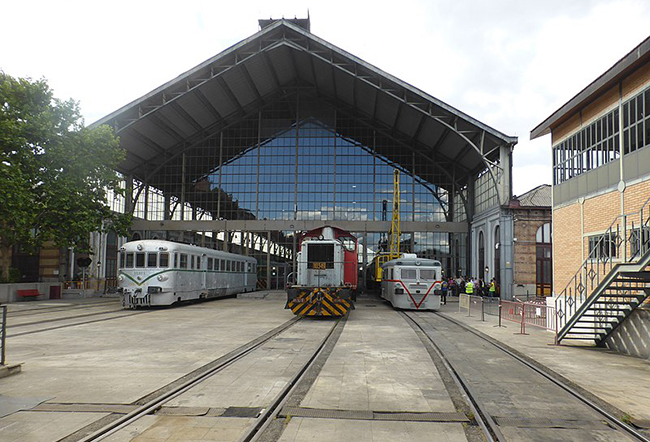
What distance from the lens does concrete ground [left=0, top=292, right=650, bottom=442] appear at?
5547 mm

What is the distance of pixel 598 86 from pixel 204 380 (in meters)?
12.9

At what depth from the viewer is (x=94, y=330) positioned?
13875 mm

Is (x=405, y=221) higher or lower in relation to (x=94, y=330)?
higher

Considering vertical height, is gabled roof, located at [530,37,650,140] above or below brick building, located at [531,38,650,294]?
above

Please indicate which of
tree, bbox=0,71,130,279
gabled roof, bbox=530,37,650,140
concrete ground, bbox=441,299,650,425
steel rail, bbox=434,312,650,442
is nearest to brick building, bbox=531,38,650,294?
gabled roof, bbox=530,37,650,140

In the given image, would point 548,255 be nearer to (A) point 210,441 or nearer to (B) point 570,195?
(B) point 570,195

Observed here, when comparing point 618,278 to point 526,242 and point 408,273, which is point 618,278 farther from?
point 526,242

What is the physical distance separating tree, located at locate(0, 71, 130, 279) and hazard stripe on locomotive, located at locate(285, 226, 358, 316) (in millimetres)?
13339

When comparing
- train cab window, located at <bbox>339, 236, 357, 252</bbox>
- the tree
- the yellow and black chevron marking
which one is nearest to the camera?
the yellow and black chevron marking

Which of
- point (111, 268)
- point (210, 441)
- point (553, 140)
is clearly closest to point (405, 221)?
point (553, 140)

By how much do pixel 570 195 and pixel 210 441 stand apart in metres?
14.3

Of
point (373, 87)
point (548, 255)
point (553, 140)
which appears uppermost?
point (373, 87)

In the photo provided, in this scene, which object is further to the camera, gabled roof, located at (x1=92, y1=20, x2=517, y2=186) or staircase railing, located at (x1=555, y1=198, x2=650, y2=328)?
gabled roof, located at (x1=92, y1=20, x2=517, y2=186)

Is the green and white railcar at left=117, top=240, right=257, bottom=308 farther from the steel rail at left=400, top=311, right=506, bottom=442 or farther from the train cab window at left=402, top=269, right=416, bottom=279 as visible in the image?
the steel rail at left=400, top=311, right=506, bottom=442
